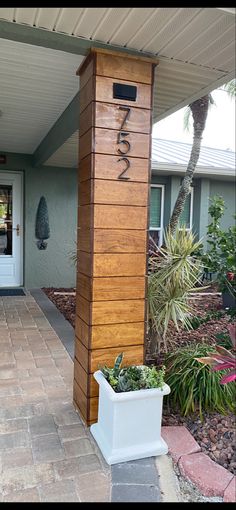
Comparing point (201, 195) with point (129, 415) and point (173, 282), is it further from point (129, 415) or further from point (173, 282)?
point (129, 415)

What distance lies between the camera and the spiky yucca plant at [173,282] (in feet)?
9.89

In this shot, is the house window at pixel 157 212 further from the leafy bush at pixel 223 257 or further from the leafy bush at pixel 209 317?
the leafy bush at pixel 223 257

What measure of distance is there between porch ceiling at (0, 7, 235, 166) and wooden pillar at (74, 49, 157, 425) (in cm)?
14

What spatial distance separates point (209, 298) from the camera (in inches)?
240

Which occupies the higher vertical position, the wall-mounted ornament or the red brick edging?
the wall-mounted ornament

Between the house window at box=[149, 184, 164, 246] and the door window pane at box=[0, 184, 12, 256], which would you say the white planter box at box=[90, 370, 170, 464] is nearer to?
the door window pane at box=[0, 184, 12, 256]

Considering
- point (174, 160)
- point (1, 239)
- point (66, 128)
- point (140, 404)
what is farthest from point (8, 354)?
point (174, 160)

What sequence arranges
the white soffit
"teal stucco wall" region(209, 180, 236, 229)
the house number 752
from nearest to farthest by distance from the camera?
the house number 752 → the white soffit → "teal stucco wall" region(209, 180, 236, 229)

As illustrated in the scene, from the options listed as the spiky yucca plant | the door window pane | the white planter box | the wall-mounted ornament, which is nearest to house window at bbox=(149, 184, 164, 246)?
the wall-mounted ornament

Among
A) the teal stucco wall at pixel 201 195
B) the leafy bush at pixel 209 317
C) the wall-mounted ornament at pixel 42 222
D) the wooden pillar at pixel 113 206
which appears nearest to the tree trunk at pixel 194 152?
the leafy bush at pixel 209 317

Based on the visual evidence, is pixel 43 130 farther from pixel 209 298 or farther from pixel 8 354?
pixel 209 298

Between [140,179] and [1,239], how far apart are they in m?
4.85

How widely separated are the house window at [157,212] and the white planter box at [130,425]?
5.91 meters

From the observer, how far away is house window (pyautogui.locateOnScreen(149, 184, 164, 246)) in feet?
25.5
